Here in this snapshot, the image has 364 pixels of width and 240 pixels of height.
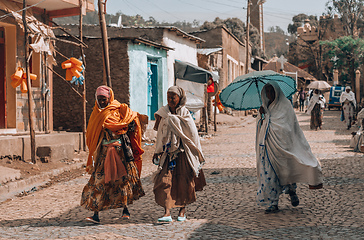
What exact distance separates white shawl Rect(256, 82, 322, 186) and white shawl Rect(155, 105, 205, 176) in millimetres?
996

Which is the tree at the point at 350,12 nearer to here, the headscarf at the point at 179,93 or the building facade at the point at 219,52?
the building facade at the point at 219,52

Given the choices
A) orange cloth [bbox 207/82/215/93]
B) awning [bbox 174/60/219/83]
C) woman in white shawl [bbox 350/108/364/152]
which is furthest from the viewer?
orange cloth [bbox 207/82/215/93]

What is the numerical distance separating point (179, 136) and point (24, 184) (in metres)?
4.54

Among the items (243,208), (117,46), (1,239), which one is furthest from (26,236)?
(117,46)

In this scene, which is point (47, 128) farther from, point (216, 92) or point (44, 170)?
point (216, 92)

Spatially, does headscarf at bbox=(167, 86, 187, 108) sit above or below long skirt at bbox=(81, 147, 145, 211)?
above

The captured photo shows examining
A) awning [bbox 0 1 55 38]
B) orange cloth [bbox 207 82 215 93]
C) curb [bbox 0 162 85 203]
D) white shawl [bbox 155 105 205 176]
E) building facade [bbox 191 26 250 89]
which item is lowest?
curb [bbox 0 162 85 203]

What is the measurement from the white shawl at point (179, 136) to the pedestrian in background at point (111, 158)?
1.19 feet

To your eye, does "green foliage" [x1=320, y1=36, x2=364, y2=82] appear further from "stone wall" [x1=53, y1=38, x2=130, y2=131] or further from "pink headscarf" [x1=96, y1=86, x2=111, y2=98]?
"pink headscarf" [x1=96, y1=86, x2=111, y2=98]

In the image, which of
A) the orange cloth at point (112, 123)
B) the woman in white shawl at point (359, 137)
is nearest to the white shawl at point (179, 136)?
the orange cloth at point (112, 123)

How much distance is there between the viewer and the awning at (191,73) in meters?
19.4

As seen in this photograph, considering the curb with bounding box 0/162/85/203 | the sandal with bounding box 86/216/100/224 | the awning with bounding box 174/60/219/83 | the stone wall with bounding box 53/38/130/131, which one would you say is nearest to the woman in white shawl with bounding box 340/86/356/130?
the awning with bounding box 174/60/219/83

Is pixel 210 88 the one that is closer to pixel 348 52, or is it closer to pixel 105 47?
pixel 105 47

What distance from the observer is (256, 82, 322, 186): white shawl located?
243 inches
